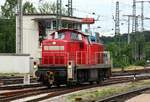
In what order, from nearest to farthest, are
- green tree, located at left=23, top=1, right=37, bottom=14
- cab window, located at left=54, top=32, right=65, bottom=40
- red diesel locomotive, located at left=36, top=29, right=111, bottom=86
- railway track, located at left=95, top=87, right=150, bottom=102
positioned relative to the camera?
railway track, located at left=95, top=87, right=150, bottom=102 < red diesel locomotive, located at left=36, top=29, right=111, bottom=86 < cab window, located at left=54, top=32, right=65, bottom=40 < green tree, located at left=23, top=1, right=37, bottom=14

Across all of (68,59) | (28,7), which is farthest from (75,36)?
(28,7)

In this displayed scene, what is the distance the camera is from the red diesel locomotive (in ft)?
84.6

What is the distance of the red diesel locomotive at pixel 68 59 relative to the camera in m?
25.8

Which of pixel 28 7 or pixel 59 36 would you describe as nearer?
pixel 59 36

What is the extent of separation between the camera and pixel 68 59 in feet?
87.2

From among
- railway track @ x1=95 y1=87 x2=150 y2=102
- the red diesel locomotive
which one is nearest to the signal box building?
the red diesel locomotive

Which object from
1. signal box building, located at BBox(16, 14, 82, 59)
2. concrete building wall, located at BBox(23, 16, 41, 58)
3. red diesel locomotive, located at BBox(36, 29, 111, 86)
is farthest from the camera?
signal box building, located at BBox(16, 14, 82, 59)

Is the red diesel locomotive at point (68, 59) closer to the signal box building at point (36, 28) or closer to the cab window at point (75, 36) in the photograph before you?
the cab window at point (75, 36)

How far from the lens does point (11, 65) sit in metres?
50.8

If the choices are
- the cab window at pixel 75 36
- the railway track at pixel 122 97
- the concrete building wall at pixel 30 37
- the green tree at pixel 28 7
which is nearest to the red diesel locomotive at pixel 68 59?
the cab window at pixel 75 36

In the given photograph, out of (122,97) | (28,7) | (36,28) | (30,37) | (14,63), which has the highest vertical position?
(28,7)

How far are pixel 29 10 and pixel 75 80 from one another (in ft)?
270

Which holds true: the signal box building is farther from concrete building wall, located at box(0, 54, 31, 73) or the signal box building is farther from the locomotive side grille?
the locomotive side grille

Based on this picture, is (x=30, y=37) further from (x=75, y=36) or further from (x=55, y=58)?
(x=55, y=58)
